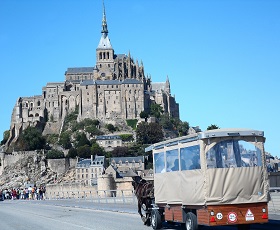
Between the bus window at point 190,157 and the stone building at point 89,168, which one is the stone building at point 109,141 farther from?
the bus window at point 190,157

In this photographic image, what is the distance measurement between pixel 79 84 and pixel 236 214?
129962mm

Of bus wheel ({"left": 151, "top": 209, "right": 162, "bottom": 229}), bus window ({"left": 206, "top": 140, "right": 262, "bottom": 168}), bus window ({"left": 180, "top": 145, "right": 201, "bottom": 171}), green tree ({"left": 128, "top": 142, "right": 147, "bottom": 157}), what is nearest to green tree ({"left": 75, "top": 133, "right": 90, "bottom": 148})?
green tree ({"left": 128, "top": 142, "right": 147, "bottom": 157})

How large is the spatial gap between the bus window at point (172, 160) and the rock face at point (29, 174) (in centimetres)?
9124

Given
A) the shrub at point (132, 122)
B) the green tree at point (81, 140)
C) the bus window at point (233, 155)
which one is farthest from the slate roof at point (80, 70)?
the bus window at point (233, 155)

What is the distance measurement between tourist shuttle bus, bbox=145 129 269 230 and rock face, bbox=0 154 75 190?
93.3 m

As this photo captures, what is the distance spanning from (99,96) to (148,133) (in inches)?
760

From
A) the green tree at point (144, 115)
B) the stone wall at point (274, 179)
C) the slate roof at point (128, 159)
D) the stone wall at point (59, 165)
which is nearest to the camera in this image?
the stone wall at point (274, 179)

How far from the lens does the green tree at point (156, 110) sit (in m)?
131

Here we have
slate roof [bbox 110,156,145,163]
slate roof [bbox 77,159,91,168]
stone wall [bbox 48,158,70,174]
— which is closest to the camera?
slate roof [bbox 77,159,91,168]

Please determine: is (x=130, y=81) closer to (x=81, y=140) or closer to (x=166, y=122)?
(x=166, y=122)

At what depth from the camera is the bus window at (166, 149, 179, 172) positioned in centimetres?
1551

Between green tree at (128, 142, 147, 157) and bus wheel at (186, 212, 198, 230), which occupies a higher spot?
green tree at (128, 142, 147, 157)

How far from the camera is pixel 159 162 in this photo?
1703 cm

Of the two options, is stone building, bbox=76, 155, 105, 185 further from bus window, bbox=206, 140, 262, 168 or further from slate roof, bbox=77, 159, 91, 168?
bus window, bbox=206, 140, 262, 168
